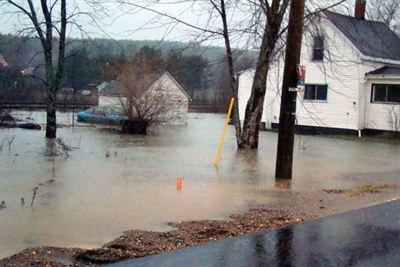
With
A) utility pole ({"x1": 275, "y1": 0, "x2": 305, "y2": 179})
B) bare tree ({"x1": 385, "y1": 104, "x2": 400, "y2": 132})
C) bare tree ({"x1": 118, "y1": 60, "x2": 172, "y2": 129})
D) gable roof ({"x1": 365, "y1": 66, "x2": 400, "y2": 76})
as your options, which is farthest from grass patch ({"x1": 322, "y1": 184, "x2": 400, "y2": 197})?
gable roof ({"x1": 365, "y1": 66, "x2": 400, "y2": 76})

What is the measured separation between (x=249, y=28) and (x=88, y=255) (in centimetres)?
1507

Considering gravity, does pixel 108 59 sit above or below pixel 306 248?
above

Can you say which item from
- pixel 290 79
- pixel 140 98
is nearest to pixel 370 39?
pixel 140 98

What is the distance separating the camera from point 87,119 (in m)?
40.8

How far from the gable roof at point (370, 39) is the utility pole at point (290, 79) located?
19887 millimetres

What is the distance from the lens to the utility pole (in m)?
12.4

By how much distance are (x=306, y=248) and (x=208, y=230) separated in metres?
1.63

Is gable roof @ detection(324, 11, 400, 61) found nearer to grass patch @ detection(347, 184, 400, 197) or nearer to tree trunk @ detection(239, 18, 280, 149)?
tree trunk @ detection(239, 18, 280, 149)

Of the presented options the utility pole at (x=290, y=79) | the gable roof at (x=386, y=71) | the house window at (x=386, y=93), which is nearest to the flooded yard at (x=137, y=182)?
the utility pole at (x=290, y=79)

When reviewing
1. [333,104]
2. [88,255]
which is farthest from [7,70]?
[88,255]

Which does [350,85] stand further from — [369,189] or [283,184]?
[283,184]

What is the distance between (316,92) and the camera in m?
34.3

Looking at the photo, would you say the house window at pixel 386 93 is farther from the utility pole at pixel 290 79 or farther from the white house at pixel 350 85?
the utility pole at pixel 290 79

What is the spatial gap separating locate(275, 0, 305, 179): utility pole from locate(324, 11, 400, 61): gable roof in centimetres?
1989
